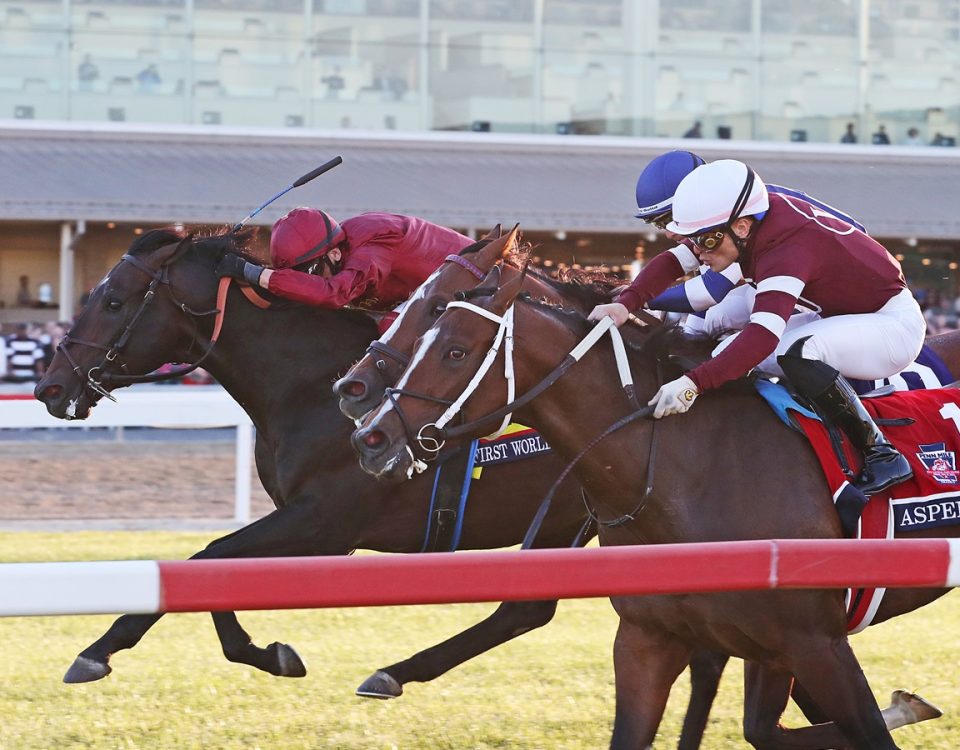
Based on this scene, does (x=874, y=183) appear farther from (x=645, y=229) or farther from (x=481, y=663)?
(x=481, y=663)

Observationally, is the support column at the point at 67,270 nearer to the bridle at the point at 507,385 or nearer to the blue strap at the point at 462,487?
the blue strap at the point at 462,487

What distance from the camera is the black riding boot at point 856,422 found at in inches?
135

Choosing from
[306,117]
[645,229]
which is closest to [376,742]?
Answer: [306,117]

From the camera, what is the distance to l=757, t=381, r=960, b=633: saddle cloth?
3.42 metres

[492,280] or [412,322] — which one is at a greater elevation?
[492,280]

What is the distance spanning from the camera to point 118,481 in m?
11.2

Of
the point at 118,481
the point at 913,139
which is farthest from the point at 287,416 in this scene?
the point at 913,139

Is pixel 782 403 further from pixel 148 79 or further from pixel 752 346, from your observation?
pixel 148 79

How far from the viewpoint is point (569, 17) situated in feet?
61.3

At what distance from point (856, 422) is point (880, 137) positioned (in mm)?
17703

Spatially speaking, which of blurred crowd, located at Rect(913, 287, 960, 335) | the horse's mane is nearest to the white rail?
the horse's mane

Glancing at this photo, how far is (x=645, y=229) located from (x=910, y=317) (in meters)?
16.7

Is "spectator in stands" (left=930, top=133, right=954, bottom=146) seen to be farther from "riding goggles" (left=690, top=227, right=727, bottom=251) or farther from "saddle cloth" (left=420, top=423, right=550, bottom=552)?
"riding goggles" (left=690, top=227, right=727, bottom=251)

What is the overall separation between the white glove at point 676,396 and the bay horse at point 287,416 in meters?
1.36
